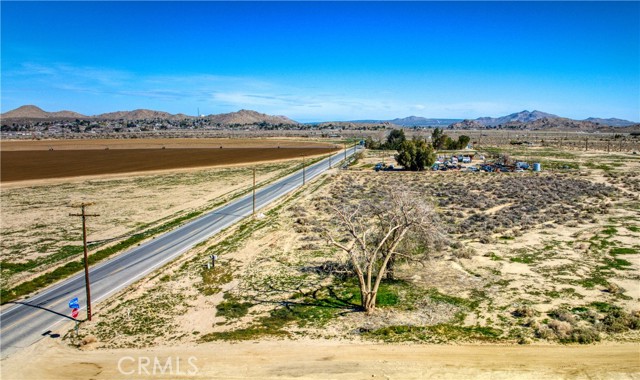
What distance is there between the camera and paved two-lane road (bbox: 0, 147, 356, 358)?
25.2 metres

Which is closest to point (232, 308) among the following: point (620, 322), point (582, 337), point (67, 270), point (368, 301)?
point (368, 301)

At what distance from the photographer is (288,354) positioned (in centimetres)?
2045

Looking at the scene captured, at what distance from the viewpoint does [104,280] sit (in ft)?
108

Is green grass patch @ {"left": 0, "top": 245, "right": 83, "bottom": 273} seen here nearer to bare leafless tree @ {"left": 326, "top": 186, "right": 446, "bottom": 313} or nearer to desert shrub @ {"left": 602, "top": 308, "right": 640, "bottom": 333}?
bare leafless tree @ {"left": 326, "top": 186, "right": 446, "bottom": 313}

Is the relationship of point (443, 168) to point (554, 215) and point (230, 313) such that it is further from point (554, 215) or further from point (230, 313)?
point (230, 313)

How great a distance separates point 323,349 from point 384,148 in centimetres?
12962

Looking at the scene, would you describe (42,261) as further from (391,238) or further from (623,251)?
(623,251)

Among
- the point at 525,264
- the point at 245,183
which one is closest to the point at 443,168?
the point at 245,183

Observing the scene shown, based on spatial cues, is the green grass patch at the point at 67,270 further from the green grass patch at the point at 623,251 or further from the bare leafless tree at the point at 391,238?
the green grass patch at the point at 623,251

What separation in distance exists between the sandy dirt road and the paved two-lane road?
3.45 metres

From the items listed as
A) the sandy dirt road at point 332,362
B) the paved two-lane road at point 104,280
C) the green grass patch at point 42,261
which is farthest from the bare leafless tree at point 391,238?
the green grass patch at point 42,261

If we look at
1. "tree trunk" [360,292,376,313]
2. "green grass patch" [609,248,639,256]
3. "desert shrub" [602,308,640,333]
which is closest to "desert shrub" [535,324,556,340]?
"desert shrub" [602,308,640,333]

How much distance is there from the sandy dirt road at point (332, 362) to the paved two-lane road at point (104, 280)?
3.45 meters

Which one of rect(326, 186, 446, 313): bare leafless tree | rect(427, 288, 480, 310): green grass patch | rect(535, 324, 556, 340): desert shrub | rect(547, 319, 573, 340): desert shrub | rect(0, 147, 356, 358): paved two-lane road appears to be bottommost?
rect(0, 147, 356, 358): paved two-lane road
